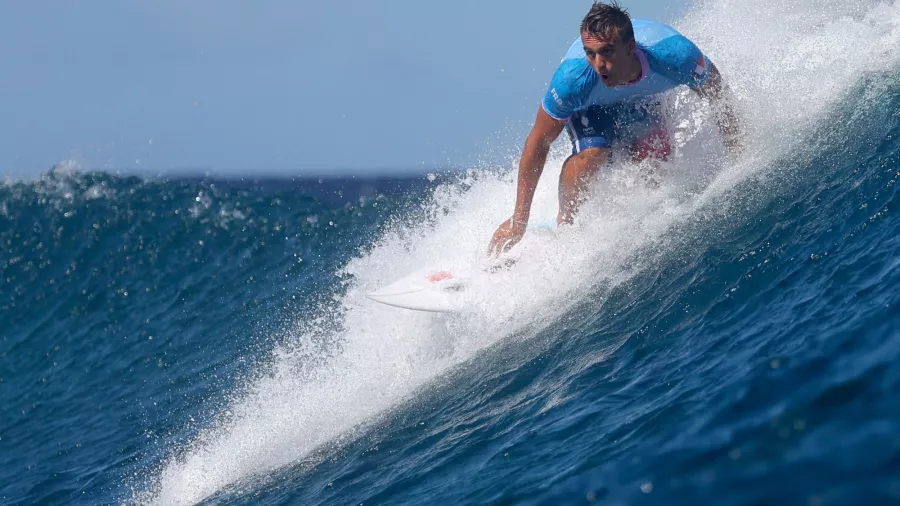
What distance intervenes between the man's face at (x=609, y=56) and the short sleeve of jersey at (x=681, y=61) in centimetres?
33

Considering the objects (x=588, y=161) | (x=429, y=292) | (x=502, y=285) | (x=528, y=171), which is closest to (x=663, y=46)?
(x=588, y=161)

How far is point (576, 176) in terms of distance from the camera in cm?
621

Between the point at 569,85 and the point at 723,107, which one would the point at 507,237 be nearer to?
the point at 569,85

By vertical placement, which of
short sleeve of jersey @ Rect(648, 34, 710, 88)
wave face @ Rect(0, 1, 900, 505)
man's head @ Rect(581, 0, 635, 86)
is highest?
man's head @ Rect(581, 0, 635, 86)

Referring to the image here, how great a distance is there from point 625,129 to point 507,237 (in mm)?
1180

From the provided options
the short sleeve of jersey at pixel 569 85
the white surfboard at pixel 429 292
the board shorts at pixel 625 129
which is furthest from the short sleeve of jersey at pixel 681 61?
the white surfboard at pixel 429 292

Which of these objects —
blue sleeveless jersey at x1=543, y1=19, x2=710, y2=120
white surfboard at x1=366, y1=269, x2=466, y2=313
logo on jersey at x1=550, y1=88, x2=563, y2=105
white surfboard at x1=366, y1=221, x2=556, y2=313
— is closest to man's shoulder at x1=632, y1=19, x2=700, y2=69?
blue sleeveless jersey at x1=543, y1=19, x2=710, y2=120

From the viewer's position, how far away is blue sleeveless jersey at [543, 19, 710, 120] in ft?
18.8

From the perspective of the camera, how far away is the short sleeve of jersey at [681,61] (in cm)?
588

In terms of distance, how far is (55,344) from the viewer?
41.1ft

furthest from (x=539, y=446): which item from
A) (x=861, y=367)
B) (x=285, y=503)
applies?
(x=285, y=503)

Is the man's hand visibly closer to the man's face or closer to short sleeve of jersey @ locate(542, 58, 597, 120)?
short sleeve of jersey @ locate(542, 58, 597, 120)

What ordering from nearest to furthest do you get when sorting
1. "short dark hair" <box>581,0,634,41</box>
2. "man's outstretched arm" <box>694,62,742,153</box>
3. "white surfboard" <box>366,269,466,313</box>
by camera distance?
"short dark hair" <box>581,0,634,41</box>, "man's outstretched arm" <box>694,62,742,153</box>, "white surfboard" <box>366,269,466,313</box>

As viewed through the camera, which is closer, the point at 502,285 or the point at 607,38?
the point at 607,38
